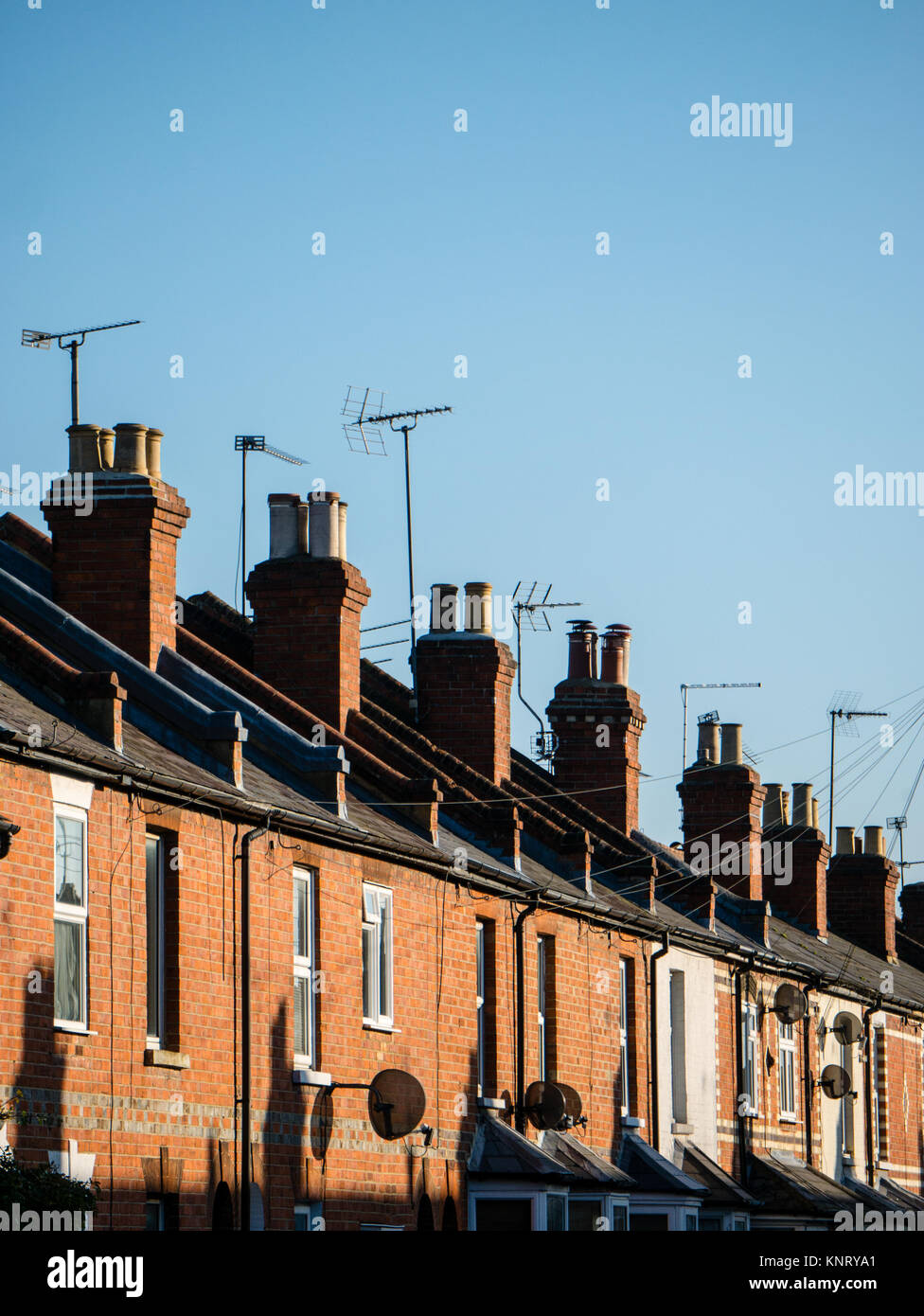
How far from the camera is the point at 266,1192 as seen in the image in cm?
2192

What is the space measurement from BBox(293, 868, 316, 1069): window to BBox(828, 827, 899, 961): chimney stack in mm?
32123

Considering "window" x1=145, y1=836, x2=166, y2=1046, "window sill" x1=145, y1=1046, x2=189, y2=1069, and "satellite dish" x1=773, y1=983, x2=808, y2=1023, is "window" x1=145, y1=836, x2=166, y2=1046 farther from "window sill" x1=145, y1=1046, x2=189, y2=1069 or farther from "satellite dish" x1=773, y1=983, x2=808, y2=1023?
"satellite dish" x1=773, y1=983, x2=808, y2=1023

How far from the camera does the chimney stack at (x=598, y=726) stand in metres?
38.2

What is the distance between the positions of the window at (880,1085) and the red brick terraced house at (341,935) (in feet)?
11.9

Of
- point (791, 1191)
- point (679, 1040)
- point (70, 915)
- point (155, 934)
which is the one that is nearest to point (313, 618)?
point (155, 934)

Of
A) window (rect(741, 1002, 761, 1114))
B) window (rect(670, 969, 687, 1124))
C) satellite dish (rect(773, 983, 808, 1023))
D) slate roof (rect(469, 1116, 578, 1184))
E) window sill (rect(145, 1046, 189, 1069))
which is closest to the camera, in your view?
window sill (rect(145, 1046, 189, 1069))

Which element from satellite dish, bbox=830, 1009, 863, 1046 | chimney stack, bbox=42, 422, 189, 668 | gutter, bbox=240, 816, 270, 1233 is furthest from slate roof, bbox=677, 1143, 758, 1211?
chimney stack, bbox=42, 422, 189, 668

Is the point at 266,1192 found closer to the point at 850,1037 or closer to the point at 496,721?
the point at 496,721

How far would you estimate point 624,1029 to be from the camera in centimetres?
3256

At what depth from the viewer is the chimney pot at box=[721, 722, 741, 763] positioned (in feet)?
145

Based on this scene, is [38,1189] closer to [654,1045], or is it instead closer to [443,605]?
[654,1045]

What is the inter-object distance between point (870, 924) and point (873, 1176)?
10.5 meters

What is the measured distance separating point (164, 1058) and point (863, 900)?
3596 centimetres
